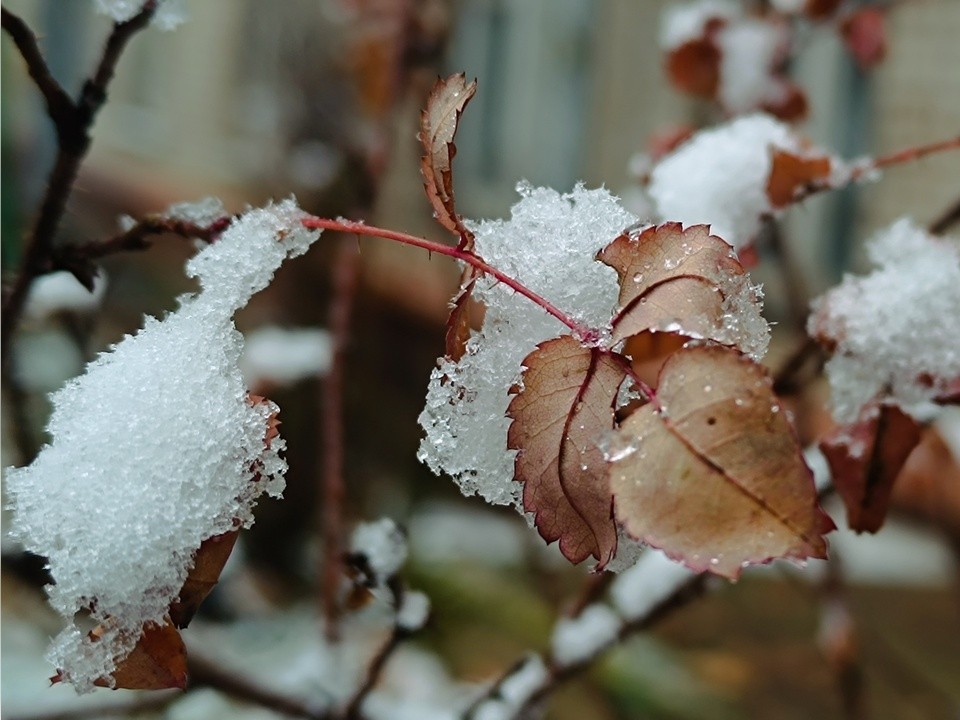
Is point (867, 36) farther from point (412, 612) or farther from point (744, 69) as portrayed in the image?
point (412, 612)

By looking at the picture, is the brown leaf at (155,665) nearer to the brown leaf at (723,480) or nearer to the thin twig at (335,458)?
the brown leaf at (723,480)

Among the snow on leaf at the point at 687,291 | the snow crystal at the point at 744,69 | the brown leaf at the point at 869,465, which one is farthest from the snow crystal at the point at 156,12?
the snow crystal at the point at 744,69

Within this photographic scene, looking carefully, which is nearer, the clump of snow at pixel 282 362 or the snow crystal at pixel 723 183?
the snow crystal at pixel 723 183

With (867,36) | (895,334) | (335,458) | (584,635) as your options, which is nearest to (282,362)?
(335,458)

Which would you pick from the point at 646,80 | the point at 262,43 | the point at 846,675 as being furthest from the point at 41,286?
the point at 262,43

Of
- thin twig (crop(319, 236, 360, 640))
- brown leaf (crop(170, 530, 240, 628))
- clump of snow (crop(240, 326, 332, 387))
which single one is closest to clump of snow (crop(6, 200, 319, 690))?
brown leaf (crop(170, 530, 240, 628))

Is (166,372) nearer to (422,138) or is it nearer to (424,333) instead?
(422,138)

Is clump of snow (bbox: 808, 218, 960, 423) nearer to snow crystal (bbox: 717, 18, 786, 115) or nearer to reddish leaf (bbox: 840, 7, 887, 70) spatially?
snow crystal (bbox: 717, 18, 786, 115)

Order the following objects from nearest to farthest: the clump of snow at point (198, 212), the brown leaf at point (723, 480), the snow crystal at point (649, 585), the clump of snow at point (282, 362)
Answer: the brown leaf at point (723, 480) < the clump of snow at point (198, 212) < the snow crystal at point (649, 585) < the clump of snow at point (282, 362)
